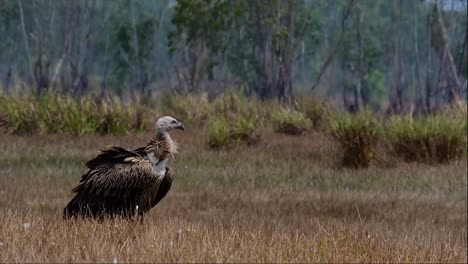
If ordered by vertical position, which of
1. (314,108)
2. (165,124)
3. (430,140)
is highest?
(165,124)

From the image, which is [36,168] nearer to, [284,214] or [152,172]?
[284,214]

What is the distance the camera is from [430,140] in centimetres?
1528

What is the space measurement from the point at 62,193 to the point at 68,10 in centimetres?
3485

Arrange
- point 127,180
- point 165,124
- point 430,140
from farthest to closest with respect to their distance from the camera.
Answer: point 430,140, point 165,124, point 127,180

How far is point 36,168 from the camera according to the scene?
12.6 m

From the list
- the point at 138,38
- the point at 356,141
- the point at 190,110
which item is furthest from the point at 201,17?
the point at 356,141

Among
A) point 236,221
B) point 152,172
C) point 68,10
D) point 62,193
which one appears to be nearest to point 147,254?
point 152,172

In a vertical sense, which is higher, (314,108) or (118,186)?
(118,186)

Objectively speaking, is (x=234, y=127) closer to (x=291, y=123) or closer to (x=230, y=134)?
(x=230, y=134)

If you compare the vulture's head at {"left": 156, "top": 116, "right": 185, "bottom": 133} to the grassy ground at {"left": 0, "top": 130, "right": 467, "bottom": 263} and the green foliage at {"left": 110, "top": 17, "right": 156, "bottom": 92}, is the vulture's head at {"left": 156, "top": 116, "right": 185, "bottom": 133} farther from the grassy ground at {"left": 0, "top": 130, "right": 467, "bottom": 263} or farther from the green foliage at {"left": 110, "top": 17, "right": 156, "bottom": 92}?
the green foliage at {"left": 110, "top": 17, "right": 156, "bottom": 92}

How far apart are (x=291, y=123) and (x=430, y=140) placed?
6420mm

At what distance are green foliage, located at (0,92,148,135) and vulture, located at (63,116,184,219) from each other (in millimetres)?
10950

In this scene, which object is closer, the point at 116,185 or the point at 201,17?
the point at 116,185

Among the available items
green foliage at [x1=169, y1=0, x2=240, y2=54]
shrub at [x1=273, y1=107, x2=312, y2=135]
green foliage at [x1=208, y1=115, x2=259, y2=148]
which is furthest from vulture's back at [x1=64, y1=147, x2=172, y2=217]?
green foliage at [x1=169, y1=0, x2=240, y2=54]
